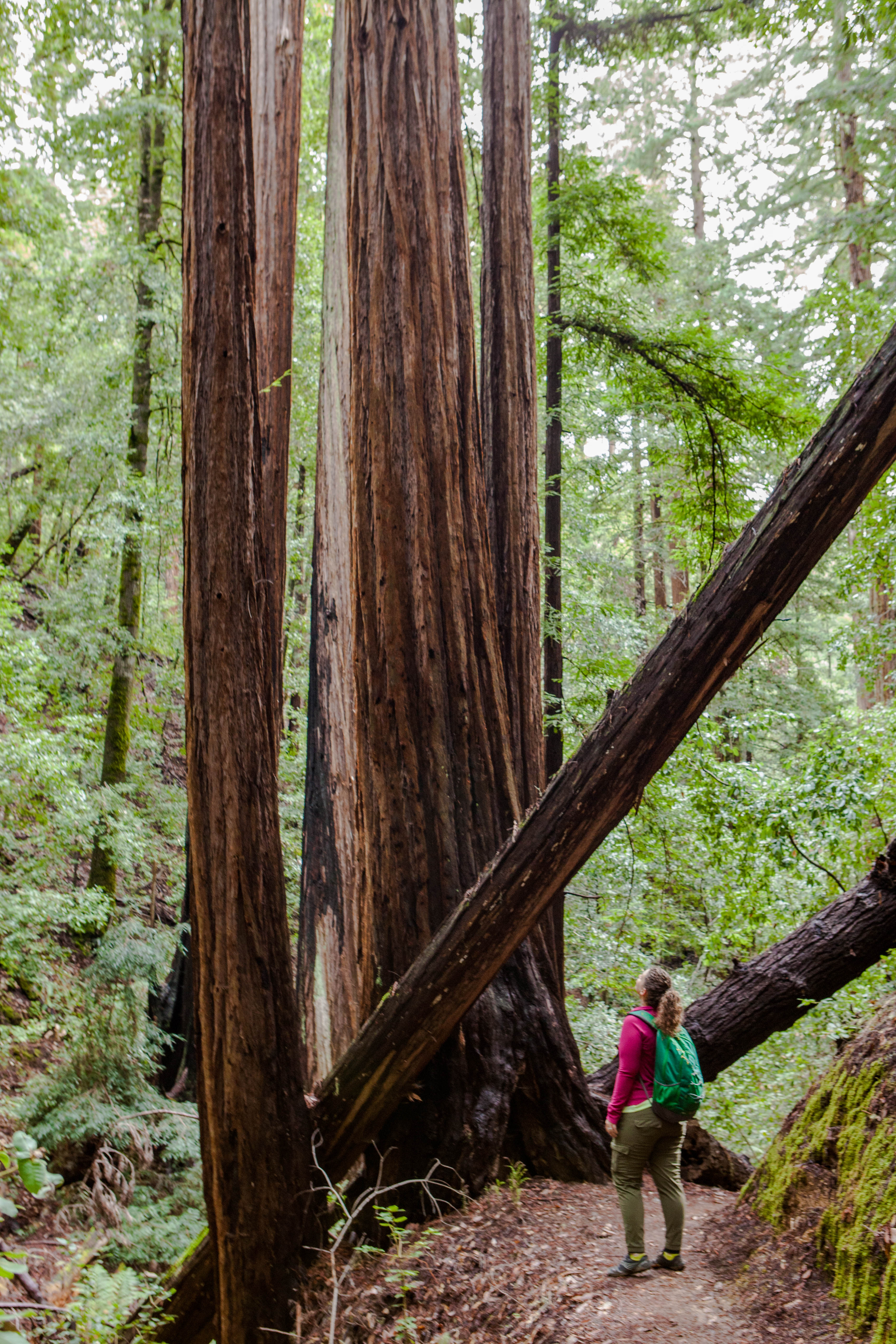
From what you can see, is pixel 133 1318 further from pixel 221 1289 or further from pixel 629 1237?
pixel 629 1237

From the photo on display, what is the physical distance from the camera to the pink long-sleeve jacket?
3746mm

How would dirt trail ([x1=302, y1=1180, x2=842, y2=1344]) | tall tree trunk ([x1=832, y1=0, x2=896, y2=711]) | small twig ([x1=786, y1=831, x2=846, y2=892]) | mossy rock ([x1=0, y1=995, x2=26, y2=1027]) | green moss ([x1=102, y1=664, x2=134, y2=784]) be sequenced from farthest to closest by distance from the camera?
green moss ([x1=102, y1=664, x2=134, y2=784]) < mossy rock ([x1=0, y1=995, x2=26, y2=1027]) < tall tree trunk ([x1=832, y1=0, x2=896, y2=711]) < small twig ([x1=786, y1=831, x2=846, y2=892]) < dirt trail ([x1=302, y1=1180, x2=842, y2=1344])

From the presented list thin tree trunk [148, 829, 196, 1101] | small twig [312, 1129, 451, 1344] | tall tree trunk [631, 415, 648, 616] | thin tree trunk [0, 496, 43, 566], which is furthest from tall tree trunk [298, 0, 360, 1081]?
thin tree trunk [0, 496, 43, 566]

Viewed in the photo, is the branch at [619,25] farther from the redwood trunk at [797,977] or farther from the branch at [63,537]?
the branch at [63,537]

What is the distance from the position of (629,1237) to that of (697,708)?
211 cm

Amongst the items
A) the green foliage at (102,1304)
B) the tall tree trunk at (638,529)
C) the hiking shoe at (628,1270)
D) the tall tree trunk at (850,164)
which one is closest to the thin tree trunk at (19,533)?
the tall tree trunk at (638,529)

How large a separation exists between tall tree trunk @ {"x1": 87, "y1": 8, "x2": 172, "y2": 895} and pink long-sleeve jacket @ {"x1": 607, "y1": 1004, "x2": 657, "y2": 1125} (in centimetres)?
863

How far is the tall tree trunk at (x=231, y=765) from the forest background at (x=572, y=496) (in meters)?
1.90

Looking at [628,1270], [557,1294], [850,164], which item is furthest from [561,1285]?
[850,164]

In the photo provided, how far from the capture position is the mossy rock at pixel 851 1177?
2.68 metres

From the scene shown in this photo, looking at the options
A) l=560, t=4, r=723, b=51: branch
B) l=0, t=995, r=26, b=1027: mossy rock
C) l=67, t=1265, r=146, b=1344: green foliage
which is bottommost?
l=0, t=995, r=26, b=1027: mossy rock

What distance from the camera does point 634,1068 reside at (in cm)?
374

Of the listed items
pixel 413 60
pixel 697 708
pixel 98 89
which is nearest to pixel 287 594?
pixel 98 89

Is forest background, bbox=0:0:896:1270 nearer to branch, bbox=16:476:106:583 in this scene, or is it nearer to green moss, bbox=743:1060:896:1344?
branch, bbox=16:476:106:583
